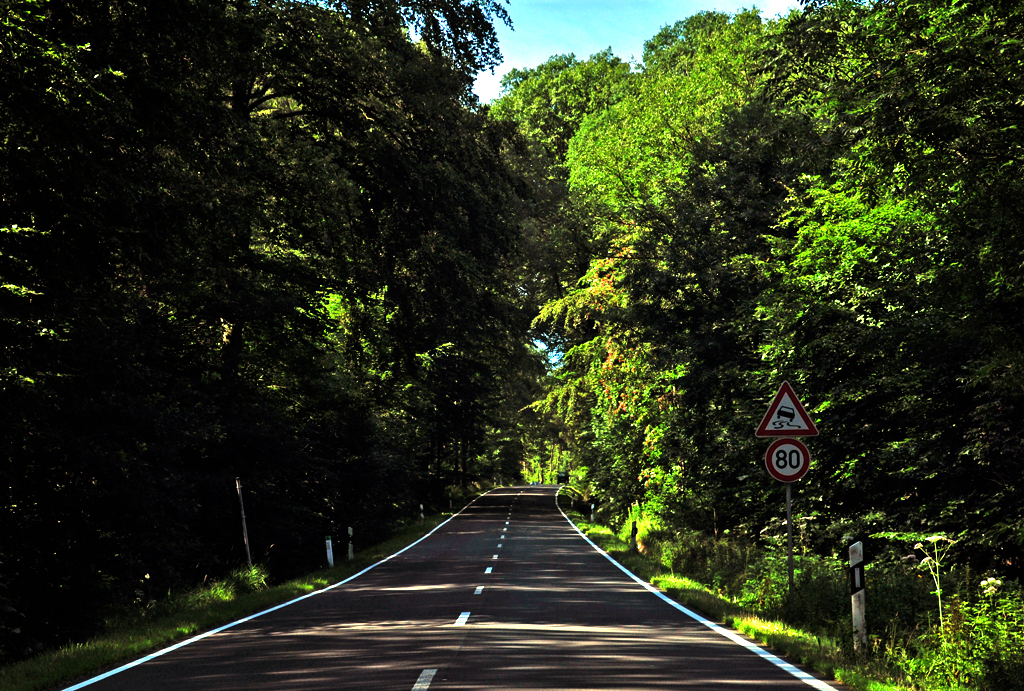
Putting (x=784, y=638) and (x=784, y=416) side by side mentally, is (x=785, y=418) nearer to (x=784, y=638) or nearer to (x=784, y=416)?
(x=784, y=416)

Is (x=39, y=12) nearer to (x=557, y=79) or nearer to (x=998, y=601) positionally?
(x=998, y=601)

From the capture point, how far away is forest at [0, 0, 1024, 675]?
12.5 metres

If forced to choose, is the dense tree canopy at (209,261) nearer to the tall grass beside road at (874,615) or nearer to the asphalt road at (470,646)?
the asphalt road at (470,646)

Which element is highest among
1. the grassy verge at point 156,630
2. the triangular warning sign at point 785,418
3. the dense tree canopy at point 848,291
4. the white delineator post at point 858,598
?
the dense tree canopy at point 848,291

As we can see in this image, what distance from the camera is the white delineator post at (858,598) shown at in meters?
10.1

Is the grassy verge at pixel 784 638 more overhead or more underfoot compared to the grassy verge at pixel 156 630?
more overhead

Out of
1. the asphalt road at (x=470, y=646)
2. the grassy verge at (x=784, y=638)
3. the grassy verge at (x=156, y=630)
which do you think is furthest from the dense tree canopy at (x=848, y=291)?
the grassy verge at (x=156, y=630)

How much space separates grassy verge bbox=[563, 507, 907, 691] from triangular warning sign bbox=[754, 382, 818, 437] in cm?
259

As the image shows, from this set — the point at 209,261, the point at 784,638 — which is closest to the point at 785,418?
the point at 784,638

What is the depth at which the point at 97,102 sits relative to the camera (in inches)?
479

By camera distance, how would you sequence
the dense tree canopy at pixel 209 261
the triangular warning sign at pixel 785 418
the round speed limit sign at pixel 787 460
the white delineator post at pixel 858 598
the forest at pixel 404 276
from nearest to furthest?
1. the white delineator post at pixel 858 598
2. the forest at pixel 404 276
3. the dense tree canopy at pixel 209 261
4. the round speed limit sign at pixel 787 460
5. the triangular warning sign at pixel 785 418

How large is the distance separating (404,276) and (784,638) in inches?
589

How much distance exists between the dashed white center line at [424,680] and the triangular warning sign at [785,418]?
6.75 metres

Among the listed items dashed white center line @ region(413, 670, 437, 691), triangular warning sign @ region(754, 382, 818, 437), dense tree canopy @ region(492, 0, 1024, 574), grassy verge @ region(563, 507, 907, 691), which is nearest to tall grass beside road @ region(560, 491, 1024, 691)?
grassy verge @ region(563, 507, 907, 691)
